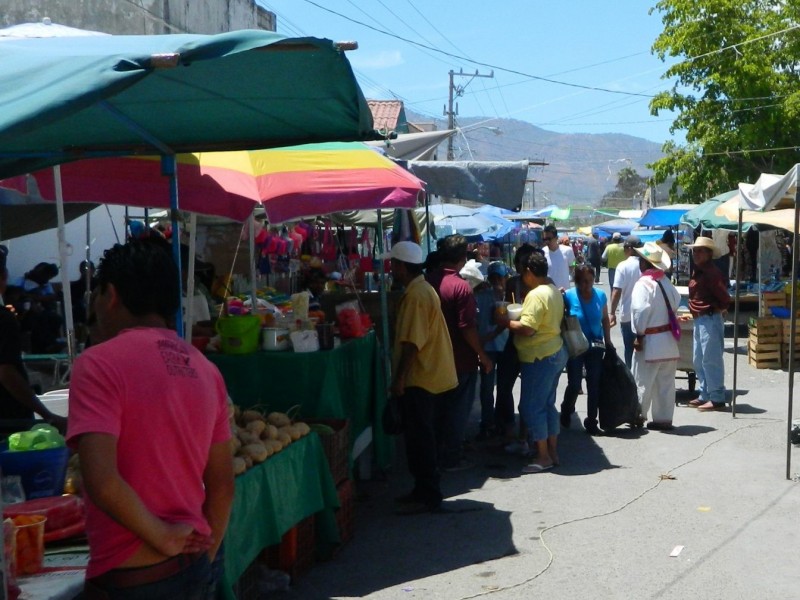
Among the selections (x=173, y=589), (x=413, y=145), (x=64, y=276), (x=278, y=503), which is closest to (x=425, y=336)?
(x=278, y=503)

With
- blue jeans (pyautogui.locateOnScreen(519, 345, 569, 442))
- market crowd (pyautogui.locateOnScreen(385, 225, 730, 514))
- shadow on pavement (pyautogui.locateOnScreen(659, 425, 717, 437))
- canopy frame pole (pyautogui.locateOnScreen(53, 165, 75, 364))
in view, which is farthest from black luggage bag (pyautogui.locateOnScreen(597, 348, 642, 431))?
canopy frame pole (pyautogui.locateOnScreen(53, 165, 75, 364))

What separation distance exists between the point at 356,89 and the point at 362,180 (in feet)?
11.3

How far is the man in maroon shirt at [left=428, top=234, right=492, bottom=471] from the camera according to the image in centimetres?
841

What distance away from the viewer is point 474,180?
10.4 metres

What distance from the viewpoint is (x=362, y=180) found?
8094mm

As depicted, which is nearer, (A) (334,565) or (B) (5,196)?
(A) (334,565)

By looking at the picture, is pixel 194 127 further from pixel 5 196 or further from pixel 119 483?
pixel 5 196

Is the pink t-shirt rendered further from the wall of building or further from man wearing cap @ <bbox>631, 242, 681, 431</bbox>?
the wall of building

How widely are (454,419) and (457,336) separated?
2.40 ft

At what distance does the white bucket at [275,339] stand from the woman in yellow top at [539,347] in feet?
7.12

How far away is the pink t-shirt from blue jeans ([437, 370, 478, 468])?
5645 millimetres

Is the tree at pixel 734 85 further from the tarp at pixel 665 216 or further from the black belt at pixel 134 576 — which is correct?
the black belt at pixel 134 576

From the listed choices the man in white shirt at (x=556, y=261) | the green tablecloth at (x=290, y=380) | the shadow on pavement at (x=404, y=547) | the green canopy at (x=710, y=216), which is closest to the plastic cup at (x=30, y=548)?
the shadow on pavement at (x=404, y=547)

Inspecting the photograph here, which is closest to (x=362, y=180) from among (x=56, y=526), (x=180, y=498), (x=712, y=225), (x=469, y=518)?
(x=469, y=518)
